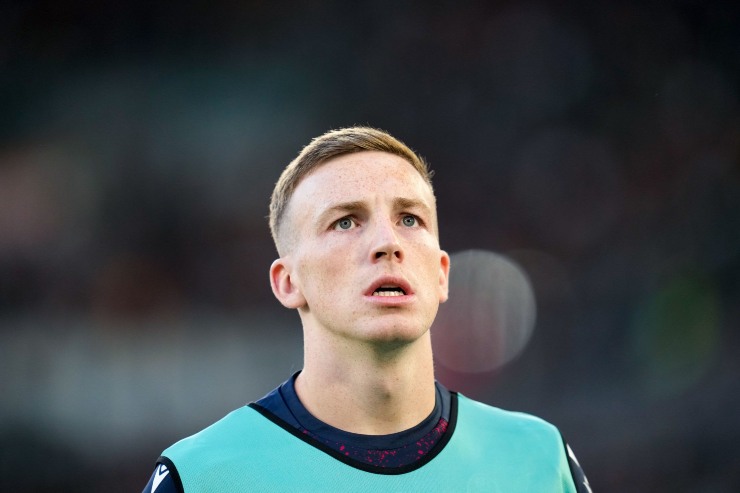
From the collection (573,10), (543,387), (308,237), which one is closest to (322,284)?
(308,237)

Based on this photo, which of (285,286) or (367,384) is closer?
(367,384)

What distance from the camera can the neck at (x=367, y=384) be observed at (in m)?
2.20

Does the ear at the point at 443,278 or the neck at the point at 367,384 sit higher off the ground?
the ear at the point at 443,278

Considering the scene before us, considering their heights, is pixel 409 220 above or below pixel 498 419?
above

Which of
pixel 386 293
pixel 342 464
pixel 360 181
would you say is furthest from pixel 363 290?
pixel 342 464

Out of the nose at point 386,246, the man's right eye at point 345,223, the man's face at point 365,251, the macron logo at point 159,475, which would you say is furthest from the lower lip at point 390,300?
the macron logo at point 159,475

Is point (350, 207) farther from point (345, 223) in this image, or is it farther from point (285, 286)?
point (285, 286)

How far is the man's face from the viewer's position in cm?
217

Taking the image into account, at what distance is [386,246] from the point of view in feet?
7.18

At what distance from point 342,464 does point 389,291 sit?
52 cm

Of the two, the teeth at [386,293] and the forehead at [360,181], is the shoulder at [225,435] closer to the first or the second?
the teeth at [386,293]

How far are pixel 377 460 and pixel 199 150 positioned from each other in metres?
6.35

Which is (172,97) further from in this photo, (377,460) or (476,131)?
(377,460)

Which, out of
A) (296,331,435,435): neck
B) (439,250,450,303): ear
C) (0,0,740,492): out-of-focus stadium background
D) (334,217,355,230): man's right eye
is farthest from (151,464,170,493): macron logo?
(0,0,740,492): out-of-focus stadium background
